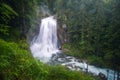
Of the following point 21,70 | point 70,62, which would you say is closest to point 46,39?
point 70,62

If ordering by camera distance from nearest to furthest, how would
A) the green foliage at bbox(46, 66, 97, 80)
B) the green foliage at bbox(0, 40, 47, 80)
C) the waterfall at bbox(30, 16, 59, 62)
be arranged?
the green foliage at bbox(0, 40, 47, 80) → the green foliage at bbox(46, 66, 97, 80) → the waterfall at bbox(30, 16, 59, 62)

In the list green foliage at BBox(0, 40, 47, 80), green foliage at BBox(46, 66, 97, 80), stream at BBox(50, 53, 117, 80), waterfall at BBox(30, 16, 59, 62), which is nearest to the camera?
green foliage at BBox(0, 40, 47, 80)

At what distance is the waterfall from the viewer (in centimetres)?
2084

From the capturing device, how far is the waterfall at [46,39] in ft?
68.4

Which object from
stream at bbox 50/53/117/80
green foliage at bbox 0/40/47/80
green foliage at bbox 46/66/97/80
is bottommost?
stream at bbox 50/53/117/80

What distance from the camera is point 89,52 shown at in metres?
18.7

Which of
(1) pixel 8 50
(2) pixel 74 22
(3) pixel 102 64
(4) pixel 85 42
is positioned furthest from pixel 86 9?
(1) pixel 8 50

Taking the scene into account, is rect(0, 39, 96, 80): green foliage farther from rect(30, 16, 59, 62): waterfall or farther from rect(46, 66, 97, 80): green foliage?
rect(30, 16, 59, 62): waterfall

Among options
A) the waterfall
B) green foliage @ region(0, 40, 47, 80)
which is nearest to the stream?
the waterfall

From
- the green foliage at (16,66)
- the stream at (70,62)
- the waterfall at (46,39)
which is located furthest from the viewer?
the waterfall at (46,39)

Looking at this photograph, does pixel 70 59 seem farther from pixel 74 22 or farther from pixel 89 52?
pixel 74 22

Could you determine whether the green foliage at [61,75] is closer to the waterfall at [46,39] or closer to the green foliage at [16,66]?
the green foliage at [16,66]

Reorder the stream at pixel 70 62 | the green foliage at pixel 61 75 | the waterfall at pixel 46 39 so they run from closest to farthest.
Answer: the green foliage at pixel 61 75
the stream at pixel 70 62
the waterfall at pixel 46 39

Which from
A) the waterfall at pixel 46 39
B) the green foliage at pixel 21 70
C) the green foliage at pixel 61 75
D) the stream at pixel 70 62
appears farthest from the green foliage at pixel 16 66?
the waterfall at pixel 46 39
